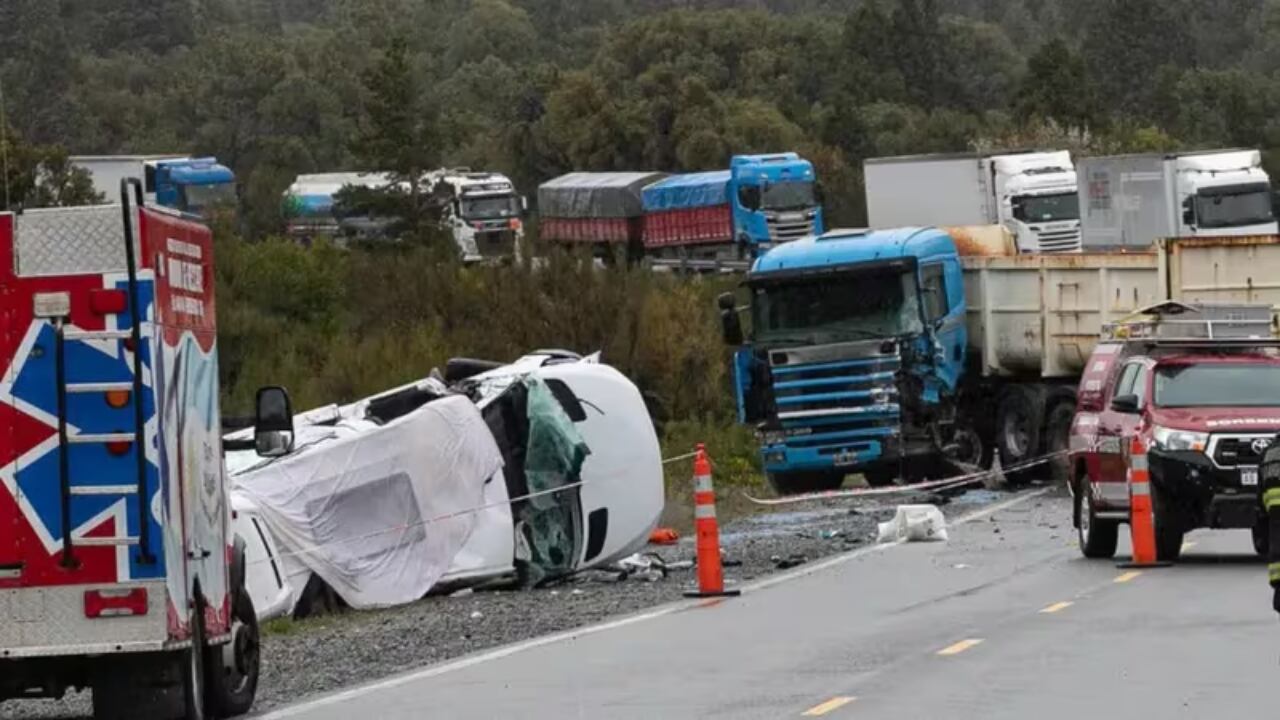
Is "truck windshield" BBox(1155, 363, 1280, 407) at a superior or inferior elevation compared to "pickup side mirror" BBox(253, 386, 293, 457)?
inferior

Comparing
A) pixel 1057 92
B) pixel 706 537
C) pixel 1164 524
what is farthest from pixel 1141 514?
pixel 1057 92

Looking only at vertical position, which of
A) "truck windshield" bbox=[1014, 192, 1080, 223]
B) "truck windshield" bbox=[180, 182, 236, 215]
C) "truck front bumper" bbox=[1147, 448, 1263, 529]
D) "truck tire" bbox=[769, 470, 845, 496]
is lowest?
"truck tire" bbox=[769, 470, 845, 496]

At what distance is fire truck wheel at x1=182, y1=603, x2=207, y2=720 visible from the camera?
13.7 m

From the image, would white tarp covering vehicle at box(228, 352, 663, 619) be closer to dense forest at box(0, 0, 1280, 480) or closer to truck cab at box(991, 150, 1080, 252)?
dense forest at box(0, 0, 1280, 480)

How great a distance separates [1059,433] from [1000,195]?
30.9 metres

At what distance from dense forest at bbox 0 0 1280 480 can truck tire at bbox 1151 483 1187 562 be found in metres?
28.3

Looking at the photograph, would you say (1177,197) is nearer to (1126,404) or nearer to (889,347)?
(889,347)

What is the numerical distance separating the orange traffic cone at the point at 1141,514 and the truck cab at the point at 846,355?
40.3ft

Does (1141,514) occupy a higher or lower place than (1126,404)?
lower

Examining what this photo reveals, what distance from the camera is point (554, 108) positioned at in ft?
374

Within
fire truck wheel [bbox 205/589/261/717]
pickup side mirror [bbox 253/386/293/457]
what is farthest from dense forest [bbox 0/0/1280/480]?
pickup side mirror [bbox 253/386/293/457]

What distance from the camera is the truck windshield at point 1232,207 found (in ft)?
197

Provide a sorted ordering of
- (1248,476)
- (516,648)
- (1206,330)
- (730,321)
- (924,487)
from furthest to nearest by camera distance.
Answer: (924,487), (730,321), (1206,330), (1248,476), (516,648)

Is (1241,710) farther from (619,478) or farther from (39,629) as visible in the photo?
(619,478)
